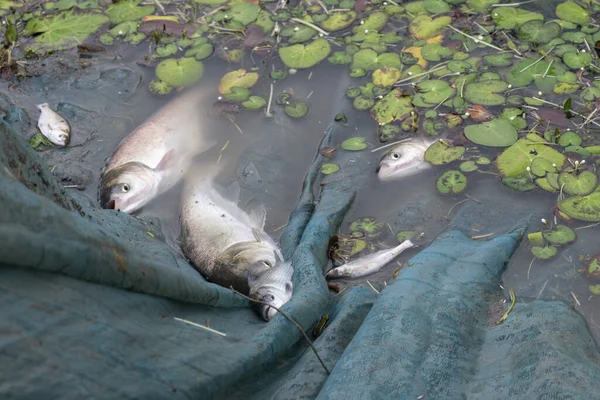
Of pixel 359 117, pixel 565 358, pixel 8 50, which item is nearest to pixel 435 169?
pixel 359 117

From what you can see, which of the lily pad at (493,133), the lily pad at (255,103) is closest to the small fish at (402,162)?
the lily pad at (493,133)

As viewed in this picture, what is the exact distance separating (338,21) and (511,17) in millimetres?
1374

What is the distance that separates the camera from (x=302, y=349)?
244cm

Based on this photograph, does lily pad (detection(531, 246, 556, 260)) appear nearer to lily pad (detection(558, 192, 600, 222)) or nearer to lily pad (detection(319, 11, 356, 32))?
lily pad (detection(558, 192, 600, 222))

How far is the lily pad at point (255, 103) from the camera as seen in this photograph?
456cm

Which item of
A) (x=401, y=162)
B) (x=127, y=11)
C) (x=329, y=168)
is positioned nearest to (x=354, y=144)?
(x=329, y=168)

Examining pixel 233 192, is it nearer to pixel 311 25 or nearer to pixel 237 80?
pixel 237 80

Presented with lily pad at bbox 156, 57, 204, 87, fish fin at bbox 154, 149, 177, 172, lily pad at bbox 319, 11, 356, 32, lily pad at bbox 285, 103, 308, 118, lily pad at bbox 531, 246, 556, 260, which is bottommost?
lily pad at bbox 531, 246, 556, 260

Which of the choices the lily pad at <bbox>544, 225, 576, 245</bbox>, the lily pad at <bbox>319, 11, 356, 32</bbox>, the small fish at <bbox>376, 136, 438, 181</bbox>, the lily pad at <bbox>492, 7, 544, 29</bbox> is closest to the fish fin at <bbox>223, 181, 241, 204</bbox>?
the small fish at <bbox>376, 136, 438, 181</bbox>

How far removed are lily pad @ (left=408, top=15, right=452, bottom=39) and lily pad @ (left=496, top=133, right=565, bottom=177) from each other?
4.55ft

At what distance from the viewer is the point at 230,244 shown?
3662 millimetres

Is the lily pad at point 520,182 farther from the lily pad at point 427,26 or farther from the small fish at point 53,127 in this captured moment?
the small fish at point 53,127

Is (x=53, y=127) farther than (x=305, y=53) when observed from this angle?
No

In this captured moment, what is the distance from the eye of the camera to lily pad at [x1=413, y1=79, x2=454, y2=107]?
430 cm
